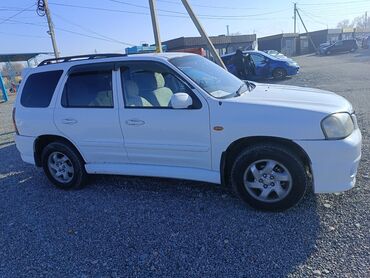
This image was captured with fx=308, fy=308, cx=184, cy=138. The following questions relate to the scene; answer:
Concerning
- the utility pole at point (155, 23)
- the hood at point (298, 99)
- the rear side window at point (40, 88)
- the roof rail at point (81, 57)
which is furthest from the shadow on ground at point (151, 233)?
the utility pole at point (155, 23)

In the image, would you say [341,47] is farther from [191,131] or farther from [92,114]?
[92,114]

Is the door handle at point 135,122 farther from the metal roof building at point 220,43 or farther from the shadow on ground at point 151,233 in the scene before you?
the metal roof building at point 220,43

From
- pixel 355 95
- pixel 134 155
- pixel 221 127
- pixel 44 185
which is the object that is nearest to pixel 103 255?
pixel 134 155

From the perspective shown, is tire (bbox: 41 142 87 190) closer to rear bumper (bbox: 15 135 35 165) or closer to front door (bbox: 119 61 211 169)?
rear bumper (bbox: 15 135 35 165)

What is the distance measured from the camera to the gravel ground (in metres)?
2.85

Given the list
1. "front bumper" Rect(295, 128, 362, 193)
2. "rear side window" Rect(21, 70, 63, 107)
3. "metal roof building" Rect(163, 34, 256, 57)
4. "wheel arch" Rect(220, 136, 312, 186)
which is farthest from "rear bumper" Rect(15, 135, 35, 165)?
"metal roof building" Rect(163, 34, 256, 57)

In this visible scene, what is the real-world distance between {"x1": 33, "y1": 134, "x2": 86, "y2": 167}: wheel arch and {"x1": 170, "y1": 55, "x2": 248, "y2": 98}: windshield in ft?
6.51

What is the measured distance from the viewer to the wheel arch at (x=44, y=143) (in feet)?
15.2

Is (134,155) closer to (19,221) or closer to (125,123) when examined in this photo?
(125,123)

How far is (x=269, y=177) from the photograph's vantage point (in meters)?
3.54

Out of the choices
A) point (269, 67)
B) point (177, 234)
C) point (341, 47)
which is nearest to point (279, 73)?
point (269, 67)

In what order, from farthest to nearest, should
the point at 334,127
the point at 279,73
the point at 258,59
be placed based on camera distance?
the point at 258,59
the point at 279,73
the point at 334,127

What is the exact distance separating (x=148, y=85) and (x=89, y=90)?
91cm

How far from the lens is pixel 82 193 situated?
15.3 feet
